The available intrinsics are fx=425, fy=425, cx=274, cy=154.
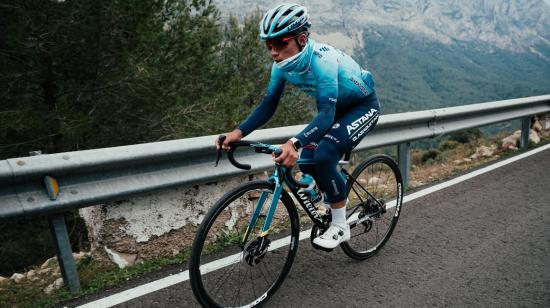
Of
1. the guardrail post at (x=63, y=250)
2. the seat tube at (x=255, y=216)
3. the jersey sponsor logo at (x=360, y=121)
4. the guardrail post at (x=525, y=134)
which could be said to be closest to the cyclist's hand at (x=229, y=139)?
the seat tube at (x=255, y=216)

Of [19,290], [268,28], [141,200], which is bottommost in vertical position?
[19,290]

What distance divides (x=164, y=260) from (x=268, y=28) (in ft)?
7.22

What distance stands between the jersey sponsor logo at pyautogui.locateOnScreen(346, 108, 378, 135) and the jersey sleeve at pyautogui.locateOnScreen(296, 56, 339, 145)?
1.53 feet

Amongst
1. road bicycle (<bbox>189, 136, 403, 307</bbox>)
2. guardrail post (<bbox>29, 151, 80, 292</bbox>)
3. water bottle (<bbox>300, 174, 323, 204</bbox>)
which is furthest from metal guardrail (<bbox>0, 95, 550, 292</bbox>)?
A: water bottle (<bbox>300, 174, 323, 204</bbox>)

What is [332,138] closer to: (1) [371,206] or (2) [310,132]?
(2) [310,132]

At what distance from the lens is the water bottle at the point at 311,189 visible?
129 inches

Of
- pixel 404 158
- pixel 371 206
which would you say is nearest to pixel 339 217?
pixel 371 206

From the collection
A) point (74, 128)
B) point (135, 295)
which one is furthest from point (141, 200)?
point (74, 128)

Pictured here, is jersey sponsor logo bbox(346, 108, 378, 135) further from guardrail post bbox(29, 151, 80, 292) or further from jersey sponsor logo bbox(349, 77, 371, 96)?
guardrail post bbox(29, 151, 80, 292)

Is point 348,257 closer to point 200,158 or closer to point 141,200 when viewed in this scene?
point 200,158

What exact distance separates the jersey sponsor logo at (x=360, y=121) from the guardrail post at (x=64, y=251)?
7.55 ft

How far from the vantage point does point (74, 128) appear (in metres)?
9.37

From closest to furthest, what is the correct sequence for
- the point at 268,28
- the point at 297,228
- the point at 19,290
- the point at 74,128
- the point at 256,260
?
the point at 268,28
the point at 256,260
the point at 297,228
the point at 19,290
the point at 74,128

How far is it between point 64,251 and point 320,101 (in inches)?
86.1
